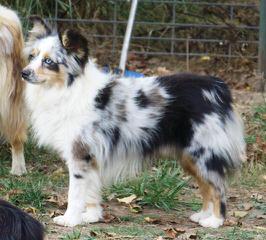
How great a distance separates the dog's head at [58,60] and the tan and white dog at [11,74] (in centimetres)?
97

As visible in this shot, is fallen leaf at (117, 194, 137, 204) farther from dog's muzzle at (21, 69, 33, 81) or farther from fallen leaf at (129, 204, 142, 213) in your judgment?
dog's muzzle at (21, 69, 33, 81)

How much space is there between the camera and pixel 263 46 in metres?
9.48

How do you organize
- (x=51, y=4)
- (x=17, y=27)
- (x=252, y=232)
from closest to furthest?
(x=252, y=232), (x=17, y=27), (x=51, y=4)

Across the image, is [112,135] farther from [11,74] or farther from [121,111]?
[11,74]

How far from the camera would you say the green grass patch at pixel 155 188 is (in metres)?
6.24

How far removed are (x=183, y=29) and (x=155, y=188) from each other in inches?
196

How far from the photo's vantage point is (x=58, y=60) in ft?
18.4

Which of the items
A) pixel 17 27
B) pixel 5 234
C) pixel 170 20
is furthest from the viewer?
pixel 170 20

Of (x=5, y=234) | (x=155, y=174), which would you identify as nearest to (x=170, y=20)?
(x=155, y=174)

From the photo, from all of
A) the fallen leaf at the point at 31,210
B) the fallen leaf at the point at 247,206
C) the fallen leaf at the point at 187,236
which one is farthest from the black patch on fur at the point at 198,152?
the fallen leaf at the point at 31,210

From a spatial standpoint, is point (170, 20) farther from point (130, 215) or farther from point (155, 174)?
point (130, 215)

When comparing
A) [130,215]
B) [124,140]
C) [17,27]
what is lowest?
[130,215]

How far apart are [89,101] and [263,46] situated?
4337mm

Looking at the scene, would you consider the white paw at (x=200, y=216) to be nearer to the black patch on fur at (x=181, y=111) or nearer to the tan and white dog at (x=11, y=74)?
the black patch on fur at (x=181, y=111)
